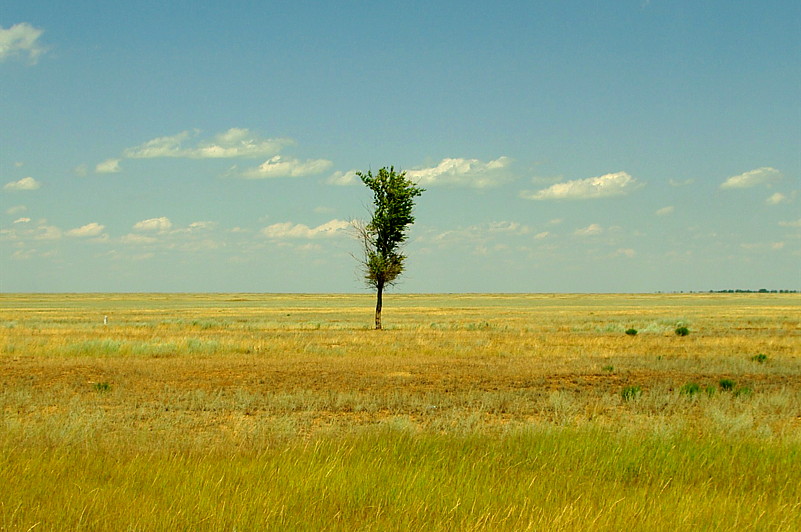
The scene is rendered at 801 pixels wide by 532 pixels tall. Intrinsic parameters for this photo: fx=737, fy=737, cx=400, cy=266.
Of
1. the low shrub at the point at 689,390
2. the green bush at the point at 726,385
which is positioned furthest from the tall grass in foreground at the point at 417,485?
the green bush at the point at 726,385

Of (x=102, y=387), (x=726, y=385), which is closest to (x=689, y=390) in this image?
(x=726, y=385)

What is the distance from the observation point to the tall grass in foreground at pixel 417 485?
667 cm

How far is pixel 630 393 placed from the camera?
1792cm

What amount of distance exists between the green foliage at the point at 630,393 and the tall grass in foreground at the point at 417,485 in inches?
273

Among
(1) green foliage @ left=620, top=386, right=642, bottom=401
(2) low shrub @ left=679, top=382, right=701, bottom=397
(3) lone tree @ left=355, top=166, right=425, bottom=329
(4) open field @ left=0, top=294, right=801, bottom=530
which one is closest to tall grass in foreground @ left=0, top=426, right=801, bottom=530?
(4) open field @ left=0, top=294, right=801, bottom=530

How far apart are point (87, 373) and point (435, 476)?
17332 mm

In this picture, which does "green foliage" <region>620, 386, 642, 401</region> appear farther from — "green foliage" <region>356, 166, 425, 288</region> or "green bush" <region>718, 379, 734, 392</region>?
"green foliage" <region>356, 166, 425, 288</region>

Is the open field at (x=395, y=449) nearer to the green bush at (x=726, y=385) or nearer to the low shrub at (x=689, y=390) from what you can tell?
the low shrub at (x=689, y=390)

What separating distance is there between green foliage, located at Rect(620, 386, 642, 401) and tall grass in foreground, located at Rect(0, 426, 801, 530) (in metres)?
6.95

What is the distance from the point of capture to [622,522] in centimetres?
670

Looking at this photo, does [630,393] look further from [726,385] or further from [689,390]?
[726,385]

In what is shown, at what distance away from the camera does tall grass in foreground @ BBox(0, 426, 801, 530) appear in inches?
263

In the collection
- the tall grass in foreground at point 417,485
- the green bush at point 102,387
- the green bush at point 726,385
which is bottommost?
the green bush at point 102,387

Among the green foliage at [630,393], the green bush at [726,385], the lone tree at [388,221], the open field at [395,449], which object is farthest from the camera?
the lone tree at [388,221]
